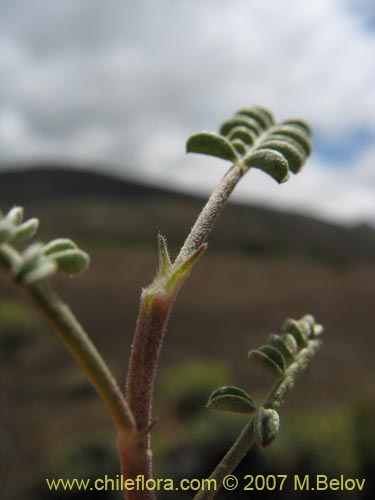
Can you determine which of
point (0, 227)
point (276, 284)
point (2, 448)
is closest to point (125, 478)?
point (0, 227)

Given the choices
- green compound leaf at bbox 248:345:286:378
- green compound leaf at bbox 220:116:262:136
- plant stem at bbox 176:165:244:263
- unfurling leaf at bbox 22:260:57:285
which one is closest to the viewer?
unfurling leaf at bbox 22:260:57:285

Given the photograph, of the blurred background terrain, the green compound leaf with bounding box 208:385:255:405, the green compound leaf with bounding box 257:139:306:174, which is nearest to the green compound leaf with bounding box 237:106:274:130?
the green compound leaf with bounding box 257:139:306:174

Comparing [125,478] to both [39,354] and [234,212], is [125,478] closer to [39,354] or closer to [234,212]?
[39,354]

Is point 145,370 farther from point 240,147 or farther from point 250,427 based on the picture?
point 240,147

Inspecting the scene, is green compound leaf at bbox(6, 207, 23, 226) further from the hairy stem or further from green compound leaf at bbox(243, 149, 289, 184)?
green compound leaf at bbox(243, 149, 289, 184)

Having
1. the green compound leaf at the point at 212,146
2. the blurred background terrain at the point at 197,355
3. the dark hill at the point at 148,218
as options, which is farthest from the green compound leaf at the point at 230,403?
the dark hill at the point at 148,218

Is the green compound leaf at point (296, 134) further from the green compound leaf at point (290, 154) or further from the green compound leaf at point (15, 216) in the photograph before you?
the green compound leaf at point (15, 216)
